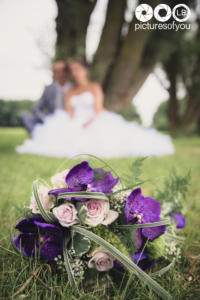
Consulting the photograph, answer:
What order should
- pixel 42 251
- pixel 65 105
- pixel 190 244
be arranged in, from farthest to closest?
pixel 65 105 < pixel 190 244 < pixel 42 251

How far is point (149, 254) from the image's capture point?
0.83 metres

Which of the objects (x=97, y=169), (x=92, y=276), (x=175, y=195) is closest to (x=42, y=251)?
(x=92, y=276)

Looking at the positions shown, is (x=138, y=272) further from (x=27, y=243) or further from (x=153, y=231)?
(x=27, y=243)

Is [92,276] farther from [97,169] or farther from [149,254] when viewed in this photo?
[97,169]

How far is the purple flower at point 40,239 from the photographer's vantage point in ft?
2.49

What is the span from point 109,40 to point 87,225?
663cm

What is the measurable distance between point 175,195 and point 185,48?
33.8ft

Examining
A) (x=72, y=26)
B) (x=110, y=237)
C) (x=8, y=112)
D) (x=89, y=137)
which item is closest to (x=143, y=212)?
(x=110, y=237)

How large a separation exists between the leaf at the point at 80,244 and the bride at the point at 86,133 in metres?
3.98

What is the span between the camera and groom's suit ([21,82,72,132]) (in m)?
5.95

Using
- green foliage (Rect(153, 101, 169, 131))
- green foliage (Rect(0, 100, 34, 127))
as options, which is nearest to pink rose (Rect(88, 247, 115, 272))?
green foliage (Rect(0, 100, 34, 127))

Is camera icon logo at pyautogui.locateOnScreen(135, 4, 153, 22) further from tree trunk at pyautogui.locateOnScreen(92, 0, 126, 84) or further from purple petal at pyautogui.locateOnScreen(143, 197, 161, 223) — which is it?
tree trunk at pyautogui.locateOnScreen(92, 0, 126, 84)

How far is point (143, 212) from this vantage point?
2.70ft

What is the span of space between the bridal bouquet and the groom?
5160 mm
